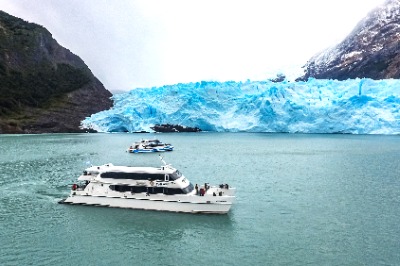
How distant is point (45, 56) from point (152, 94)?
53.4 meters

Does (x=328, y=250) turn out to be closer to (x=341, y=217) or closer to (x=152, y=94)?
(x=341, y=217)

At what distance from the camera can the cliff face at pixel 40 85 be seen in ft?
349

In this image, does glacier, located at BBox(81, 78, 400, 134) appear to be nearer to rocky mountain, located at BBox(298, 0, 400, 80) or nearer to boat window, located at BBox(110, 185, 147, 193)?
rocky mountain, located at BBox(298, 0, 400, 80)

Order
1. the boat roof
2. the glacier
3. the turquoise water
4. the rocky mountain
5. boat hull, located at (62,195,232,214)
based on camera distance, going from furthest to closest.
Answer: the rocky mountain < the glacier < the boat roof < boat hull, located at (62,195,232,214) < the turquoise water

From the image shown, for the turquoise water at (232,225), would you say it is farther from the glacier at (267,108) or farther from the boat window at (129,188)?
the glacier at (267,108)

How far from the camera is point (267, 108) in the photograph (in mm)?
93312

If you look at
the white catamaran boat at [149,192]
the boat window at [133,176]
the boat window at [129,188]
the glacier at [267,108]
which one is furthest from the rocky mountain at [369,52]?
the boat window at [129,188]

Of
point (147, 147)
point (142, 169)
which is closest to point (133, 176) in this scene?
point (142, 169)

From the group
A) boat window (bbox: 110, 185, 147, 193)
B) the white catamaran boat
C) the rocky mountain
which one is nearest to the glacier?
the rocky mountain

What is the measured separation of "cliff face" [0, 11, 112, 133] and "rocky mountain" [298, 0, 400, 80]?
77.8 meters

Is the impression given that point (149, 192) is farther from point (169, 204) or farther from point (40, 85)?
point (40, 85)

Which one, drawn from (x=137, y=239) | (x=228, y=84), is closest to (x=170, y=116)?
(x=228, y=84)

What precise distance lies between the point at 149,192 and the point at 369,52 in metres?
127

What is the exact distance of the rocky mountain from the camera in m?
128
